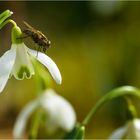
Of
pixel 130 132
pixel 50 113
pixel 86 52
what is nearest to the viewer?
pixel 130 132

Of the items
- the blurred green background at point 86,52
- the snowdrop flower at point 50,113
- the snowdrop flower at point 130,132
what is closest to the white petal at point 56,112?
the snowdrop flower at point 50,113

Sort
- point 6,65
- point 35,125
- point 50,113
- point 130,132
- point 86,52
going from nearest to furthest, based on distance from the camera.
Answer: point 6,65, point 130,132, point 35,125, point 50,113, point 86,52

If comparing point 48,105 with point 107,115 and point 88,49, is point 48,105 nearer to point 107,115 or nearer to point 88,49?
point 107,115

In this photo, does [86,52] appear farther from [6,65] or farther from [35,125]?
[6,65]

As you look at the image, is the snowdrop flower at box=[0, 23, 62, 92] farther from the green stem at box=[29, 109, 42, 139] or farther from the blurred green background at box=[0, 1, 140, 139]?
the blurred green background at box=[0, 1, 140, 139]

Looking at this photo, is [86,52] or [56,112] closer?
[56,112]

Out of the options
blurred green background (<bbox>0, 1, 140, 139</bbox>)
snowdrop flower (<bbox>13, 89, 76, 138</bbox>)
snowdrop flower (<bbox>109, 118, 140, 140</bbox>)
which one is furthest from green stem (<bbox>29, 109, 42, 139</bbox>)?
blurred green background (<bbox>0, 1, 140, 139</bbox>)

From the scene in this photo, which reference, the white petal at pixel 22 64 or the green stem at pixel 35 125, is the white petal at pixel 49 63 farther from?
the green stem at pixel 35 125

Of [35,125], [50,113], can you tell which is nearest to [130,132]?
[35,125]
